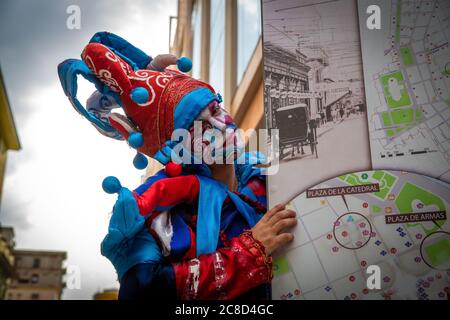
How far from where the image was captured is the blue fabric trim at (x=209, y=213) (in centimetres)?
119

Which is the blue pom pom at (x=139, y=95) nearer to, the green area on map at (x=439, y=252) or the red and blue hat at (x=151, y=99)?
the red and blue hat at (x=151, y=99)

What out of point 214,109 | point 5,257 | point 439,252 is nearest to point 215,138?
point 214,109

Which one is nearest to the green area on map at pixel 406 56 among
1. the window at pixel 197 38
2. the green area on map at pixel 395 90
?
the green area on map at pixel 395 90

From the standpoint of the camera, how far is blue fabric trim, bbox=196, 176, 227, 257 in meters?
1.19

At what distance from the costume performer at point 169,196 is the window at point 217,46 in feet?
9.49

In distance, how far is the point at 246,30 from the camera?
3887 millimetres

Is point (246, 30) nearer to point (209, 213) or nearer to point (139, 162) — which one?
point (139, 162)

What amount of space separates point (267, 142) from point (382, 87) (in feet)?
0.99

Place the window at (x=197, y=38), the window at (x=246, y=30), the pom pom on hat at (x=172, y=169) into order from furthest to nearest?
1. the window at (x=197, y=38)
2. the window at (x=246, y=30)
3. the pom pom on hat at (x=172, y=169)

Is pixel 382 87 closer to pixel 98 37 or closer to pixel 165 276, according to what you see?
pixel 165 276

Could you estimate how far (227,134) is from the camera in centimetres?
134

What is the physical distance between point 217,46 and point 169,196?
4086 millimetres

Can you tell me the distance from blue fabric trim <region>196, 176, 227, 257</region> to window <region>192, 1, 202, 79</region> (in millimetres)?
4629
